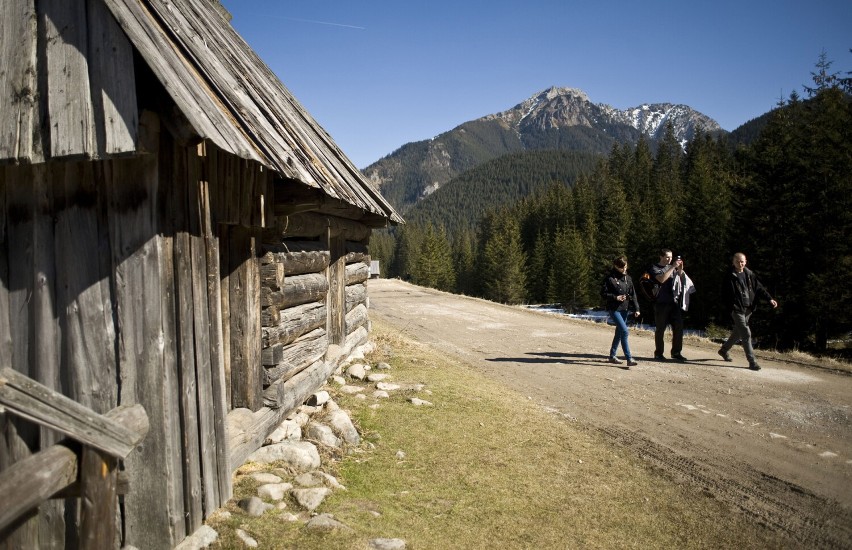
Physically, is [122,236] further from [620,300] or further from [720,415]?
[620,300]

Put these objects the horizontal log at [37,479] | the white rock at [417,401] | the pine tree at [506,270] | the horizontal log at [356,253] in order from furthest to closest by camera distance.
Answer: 1. the pine tree at [506,270]
2. the horizontal log at [356,253]
3. the white rock at [417,401]
4. the horizontal log at [37,479]

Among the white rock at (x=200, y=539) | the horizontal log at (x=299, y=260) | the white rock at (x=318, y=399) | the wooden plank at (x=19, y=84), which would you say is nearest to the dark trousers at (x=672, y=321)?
the horizontal log at (x=299, y=260)

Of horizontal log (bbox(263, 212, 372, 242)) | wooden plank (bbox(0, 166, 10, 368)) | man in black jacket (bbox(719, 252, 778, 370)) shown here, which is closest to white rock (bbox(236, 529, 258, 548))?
wooden plank (bbox(0, 166, 10, 368))

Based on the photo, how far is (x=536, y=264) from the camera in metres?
69.8

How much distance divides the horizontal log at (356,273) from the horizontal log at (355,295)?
102 millimetres

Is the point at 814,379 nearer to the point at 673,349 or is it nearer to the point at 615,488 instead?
the point at 673,349

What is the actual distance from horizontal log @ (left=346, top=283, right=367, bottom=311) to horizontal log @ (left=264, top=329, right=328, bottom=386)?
5.63 ft

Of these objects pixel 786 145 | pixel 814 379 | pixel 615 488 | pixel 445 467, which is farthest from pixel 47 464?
pixel 786 145

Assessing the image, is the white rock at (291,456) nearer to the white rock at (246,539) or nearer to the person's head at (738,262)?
the white rock at (246,539)

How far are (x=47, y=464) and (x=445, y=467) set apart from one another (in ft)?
11.8

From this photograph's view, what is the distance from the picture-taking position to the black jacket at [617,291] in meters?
9.40

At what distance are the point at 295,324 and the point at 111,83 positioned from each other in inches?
139

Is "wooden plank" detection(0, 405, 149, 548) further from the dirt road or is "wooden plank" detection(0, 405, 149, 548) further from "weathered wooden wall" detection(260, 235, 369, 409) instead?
the dirt road

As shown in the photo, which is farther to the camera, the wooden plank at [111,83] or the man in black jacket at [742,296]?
the man in black jacket at [742,296]
